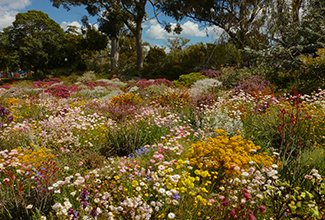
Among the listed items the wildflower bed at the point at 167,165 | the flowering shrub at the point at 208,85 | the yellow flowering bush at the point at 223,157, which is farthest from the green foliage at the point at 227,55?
the yellow flowering bush at the point at 223,157

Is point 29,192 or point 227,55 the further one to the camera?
point 227,55

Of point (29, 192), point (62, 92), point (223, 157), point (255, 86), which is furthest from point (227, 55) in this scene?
point (29, 192)

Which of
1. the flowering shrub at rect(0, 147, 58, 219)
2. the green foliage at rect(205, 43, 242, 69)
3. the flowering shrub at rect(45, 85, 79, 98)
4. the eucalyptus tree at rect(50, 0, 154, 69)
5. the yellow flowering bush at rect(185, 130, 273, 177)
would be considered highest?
the eucalyptus tree at rect(50, 0, 154, 69)

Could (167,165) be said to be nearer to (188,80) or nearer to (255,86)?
(255,86)

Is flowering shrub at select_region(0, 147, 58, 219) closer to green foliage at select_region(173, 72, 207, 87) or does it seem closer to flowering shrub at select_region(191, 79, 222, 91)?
flowering shrub at select_region(191, 79, 222, 91)

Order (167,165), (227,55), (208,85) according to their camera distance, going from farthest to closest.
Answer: (227,55) < (208,85) < (167,165)

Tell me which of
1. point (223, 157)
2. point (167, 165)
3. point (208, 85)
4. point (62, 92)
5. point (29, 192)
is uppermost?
point (208, 85)

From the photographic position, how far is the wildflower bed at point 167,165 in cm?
225

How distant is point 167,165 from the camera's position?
3.20 metres

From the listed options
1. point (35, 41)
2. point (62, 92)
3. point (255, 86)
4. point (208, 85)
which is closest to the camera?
point (255, 86)

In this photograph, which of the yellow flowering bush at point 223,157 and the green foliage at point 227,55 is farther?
the green foliage at point 227,55

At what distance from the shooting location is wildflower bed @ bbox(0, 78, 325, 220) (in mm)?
2254

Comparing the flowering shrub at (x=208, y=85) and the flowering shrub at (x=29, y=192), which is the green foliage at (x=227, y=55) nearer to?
the flowering shrub at (x=208, y=85)

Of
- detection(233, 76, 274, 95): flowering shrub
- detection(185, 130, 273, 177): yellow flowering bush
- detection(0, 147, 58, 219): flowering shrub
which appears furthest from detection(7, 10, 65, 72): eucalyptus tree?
detection(185, 130, 273, 177): yellow flowering bush
